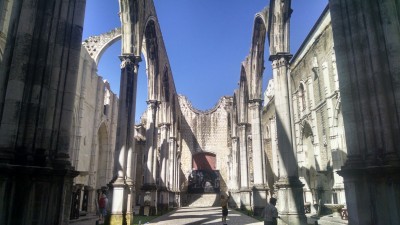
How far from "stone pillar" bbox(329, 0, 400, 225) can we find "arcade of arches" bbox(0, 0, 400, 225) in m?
0.02

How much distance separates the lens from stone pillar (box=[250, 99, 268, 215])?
15.9 meters

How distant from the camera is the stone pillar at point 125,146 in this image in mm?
10531

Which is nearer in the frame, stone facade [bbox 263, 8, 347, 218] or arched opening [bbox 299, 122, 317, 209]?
stone facade [bbox 263, 8, 347, 218]

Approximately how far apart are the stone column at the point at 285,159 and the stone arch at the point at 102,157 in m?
16.1

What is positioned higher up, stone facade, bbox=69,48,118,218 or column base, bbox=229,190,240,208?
stone facade, bbox=69,48,118,218

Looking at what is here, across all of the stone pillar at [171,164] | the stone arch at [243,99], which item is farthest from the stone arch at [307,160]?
the stone pillar at [171,164]

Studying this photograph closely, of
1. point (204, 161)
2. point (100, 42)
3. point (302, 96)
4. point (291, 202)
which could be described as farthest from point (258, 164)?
point (204, 161)

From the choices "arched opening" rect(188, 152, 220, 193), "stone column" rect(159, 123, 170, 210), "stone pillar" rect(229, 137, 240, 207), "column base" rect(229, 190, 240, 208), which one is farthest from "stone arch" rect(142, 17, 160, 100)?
"arched opening" rect(188, 152, 220, 193)

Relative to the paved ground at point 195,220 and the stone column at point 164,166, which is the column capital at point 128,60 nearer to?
the paved ground at point 195,220

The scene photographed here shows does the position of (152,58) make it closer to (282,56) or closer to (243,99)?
(243,99)

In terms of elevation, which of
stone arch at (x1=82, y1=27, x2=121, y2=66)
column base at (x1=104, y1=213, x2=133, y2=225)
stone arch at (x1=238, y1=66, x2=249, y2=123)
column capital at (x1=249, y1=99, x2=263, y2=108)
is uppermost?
stone arch at (x1=82, y1=27, x2=121, y2=66)

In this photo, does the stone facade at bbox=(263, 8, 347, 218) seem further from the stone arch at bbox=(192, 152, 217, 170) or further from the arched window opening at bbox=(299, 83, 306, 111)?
the stone arch at bbox=(192, 152, 217, 170)

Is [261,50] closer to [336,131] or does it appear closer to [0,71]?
[336,131]

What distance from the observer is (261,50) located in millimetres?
17312
